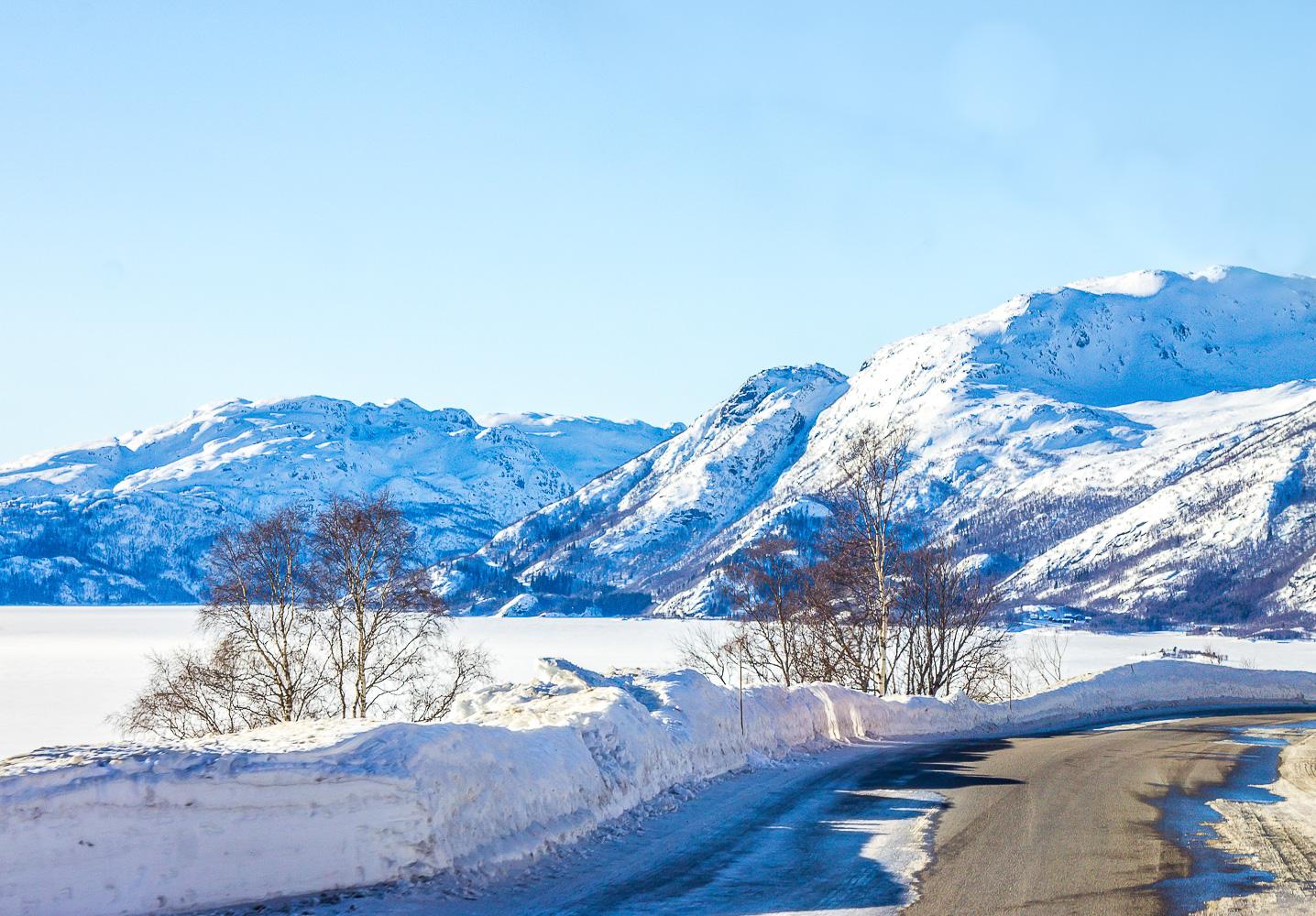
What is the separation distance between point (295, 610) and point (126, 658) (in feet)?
294

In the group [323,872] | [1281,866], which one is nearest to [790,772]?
[1281,866]

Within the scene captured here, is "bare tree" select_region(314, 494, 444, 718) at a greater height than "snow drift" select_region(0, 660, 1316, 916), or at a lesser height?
greater

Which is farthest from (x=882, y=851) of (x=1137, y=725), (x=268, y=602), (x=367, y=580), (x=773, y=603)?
(x=773, y=603)

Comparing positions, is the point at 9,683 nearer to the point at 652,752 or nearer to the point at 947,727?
the point at 947,727

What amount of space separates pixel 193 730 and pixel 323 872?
32654 mm

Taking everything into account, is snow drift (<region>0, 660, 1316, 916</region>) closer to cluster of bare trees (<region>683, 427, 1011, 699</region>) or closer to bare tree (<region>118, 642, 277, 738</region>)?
cluster of bare trees (<region>683, 427, 1011, 699</region>)

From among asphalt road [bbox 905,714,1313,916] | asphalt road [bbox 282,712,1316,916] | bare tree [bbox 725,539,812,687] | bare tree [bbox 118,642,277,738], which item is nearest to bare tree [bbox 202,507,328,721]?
bare tree [bbox 118,642,277,738]

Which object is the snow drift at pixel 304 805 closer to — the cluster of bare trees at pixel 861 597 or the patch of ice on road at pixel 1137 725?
the patch of ice on road at pixel 1137 725

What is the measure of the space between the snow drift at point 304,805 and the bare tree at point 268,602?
26.3 metres

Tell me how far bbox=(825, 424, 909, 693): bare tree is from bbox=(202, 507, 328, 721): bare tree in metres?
17.4

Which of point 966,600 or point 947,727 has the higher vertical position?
point 966,600

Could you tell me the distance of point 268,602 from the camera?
39375 mm

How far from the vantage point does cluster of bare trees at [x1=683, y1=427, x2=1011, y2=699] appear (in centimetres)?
3538

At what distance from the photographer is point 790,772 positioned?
1684 centimetres
